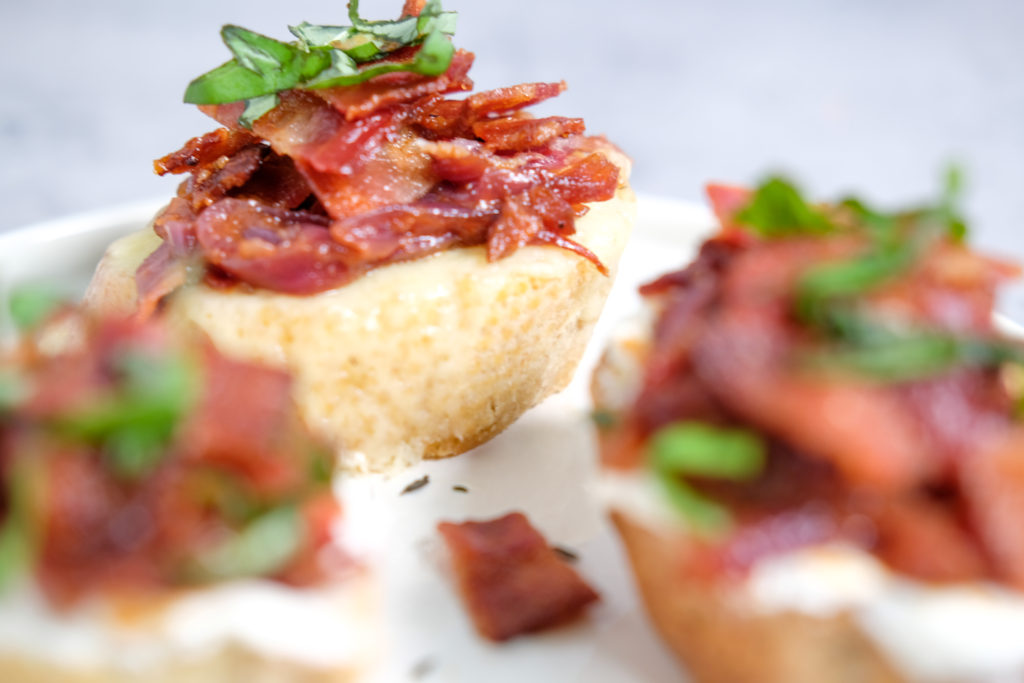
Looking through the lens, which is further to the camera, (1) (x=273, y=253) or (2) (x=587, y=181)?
(2) (x=587, y=181)

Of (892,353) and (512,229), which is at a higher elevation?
(892,353)

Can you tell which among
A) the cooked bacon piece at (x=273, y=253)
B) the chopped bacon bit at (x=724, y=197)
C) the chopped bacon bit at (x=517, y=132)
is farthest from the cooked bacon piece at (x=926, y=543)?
the chopped bacon bit at (x=517, y=132)

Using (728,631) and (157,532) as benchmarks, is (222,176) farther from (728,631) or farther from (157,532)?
(728,631)

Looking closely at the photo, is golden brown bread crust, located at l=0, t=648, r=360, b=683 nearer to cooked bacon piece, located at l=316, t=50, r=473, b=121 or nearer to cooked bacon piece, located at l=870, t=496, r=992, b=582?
cooked bacon piece, located at l=870, t=496, r=992, b=582

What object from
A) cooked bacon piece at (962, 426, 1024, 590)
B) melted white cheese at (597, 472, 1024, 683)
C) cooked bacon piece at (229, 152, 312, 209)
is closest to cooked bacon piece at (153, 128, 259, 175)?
cooked bacon piece at (229, 152, 312, 209)

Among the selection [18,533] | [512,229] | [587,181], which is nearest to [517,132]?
[587,181]

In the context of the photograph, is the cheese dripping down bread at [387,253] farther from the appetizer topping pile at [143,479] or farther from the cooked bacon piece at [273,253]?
the appetizer topping pile at [143,479]
